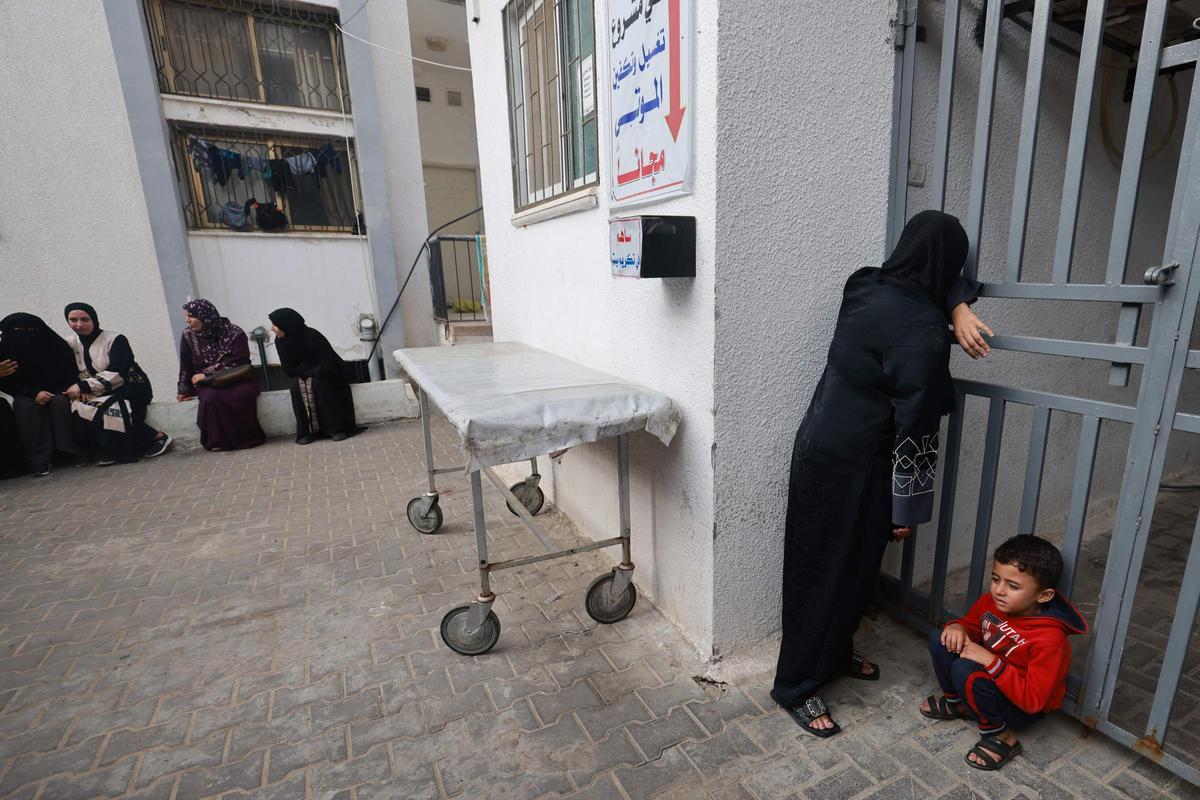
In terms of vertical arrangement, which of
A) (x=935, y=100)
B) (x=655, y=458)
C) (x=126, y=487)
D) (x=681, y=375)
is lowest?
(x=126, y=487)

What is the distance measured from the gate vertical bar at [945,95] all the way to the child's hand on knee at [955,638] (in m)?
1.51

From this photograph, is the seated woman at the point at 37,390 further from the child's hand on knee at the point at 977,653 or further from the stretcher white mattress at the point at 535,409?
the child's hand on knee at the point at 977,653

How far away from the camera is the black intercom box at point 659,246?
206 centimetres

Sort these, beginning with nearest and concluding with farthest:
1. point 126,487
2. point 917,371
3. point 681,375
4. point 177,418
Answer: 1. point 917,371
2. point 681,375
3. point 126,487
4. point 177,418

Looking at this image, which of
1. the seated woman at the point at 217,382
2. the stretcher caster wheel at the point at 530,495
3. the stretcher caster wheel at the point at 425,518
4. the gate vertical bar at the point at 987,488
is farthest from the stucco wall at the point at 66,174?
the gate vertical bar at the point at 987,488

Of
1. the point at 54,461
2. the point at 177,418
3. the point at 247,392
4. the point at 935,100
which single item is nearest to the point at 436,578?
the point at 935,100

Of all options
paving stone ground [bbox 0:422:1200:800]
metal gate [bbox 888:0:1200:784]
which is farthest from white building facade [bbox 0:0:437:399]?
metal gate [bbox 888:0:1200:784]

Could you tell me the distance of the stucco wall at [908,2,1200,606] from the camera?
2490mm

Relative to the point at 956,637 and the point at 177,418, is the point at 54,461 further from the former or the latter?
the point at 956,637

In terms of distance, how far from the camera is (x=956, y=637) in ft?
6.70

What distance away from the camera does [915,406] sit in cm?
188

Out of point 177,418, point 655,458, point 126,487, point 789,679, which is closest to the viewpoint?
point 789,679

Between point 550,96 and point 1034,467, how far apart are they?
3.09 metres

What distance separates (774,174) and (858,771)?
208 centimetres
